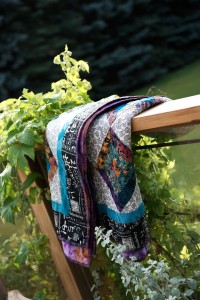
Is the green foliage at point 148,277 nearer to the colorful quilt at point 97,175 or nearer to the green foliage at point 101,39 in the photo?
the colorful quilt at point 97,175

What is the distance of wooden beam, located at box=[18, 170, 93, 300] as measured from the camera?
1.77m

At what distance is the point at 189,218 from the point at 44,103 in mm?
490

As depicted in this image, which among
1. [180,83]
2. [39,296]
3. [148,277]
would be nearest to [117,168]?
[148,277]

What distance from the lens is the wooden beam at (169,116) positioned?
1141mm

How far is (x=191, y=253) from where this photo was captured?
1555mm

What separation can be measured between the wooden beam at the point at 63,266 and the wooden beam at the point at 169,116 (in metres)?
0.59

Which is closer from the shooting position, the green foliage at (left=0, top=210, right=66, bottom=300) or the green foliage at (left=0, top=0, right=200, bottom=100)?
the green foliage at (left=0, top=210, right=66, bottom=300)

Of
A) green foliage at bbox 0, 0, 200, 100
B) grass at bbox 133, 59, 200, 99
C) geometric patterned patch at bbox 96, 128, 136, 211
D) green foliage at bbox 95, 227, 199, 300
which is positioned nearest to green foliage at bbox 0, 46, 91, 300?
geometric patterned patch at bbox 96, 128, 136, 211

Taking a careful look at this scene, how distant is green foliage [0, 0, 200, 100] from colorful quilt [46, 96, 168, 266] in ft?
22.1

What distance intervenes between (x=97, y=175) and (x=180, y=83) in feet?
18.2

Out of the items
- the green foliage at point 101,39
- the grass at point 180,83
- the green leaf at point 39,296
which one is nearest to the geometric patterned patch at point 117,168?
the green leaf at point 39,296

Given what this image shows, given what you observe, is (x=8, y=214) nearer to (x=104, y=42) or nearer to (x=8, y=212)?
(x=8, y=212)

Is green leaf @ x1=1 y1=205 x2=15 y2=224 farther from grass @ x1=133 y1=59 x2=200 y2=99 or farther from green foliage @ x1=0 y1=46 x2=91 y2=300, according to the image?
grass @ x1=133 y1=59 x2=200 y2=99

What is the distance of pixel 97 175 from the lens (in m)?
1.41
